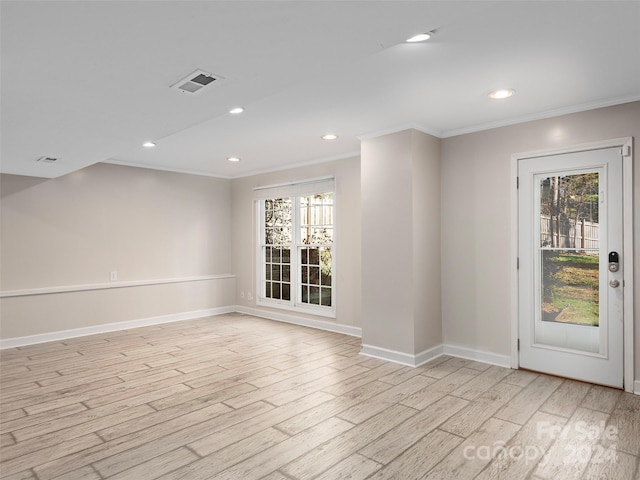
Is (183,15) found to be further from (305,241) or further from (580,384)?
(305,241)

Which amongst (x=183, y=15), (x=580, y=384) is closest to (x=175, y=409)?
(x=183, y=15)

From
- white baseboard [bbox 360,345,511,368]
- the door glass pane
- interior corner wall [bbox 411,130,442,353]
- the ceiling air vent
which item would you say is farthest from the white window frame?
the ceiling air vent

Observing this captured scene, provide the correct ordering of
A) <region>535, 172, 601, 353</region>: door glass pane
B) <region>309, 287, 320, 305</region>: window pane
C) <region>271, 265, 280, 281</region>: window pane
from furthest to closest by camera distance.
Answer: <region>271, 265, 280, 281</region>: window pane < <region>309, 287, 320, 305</region>: window pane < <region>535, 172, 601, 353</region>: door glass pane

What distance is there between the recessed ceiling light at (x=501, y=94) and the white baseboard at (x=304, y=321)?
10.6 ft

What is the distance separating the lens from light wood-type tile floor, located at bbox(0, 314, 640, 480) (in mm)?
2334

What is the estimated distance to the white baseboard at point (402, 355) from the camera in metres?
4.14

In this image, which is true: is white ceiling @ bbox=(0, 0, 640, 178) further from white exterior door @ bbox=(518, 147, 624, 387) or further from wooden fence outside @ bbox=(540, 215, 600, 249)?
wooden fence outside @ bbox=(540, 215, 600, 249)

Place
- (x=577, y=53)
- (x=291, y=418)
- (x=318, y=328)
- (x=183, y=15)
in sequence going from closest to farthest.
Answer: (x=183, y=15), (x=577, y=53), (x=291, y=418), (x=318, y=328)

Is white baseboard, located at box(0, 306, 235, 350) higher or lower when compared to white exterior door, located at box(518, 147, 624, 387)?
lower

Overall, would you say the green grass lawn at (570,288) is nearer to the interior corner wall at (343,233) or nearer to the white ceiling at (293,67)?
the white ceiling at (293,67)

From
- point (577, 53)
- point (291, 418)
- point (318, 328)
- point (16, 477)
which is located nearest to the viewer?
point (16, 477)

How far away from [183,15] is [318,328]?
16.1 ft

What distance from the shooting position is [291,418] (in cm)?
296

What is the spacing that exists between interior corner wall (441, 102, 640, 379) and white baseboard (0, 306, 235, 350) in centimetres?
405
